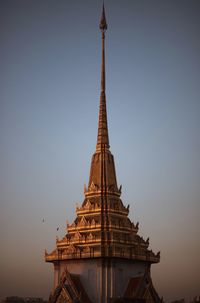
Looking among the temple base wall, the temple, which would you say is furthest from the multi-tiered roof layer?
the temple base wall

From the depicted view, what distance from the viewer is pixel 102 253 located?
36.4m

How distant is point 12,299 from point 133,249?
2374cm

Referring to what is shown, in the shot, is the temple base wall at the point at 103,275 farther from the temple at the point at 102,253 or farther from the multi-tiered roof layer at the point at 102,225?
A: the multi-tiered roof layer at the point at 102,225

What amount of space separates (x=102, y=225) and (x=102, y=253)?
8.06 feet

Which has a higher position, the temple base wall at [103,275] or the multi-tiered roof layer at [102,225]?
the multi-tiered roof layer at [102,225]

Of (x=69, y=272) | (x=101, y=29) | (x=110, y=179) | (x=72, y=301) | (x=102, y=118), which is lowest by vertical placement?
(x=72, y=301)

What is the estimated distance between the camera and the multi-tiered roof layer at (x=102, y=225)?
1471 inches

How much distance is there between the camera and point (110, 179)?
4147 cm

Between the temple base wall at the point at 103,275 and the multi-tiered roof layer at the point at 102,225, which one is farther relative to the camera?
the multi-tiered roof layer at the point at 102,225

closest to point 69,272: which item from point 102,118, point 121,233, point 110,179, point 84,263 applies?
point 84,263

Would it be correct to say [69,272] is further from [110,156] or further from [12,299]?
[12,299]

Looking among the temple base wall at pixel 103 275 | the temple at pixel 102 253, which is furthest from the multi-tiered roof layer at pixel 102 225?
the temple base wall at pixel 103 275

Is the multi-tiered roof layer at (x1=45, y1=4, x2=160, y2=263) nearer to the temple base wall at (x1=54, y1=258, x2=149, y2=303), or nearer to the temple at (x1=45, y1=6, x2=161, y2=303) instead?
the temple at (x1=45, y1=6, x2=161, y2=303)

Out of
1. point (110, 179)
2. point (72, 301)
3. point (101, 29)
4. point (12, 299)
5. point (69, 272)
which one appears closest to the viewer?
point (72, 301)
